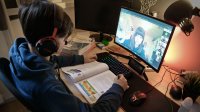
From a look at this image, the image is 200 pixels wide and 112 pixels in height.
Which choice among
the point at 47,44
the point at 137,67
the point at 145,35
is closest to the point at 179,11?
the point at 145,35

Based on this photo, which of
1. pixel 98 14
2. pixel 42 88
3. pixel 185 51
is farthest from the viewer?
pixel 98 14

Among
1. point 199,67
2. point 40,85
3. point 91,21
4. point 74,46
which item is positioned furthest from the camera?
point 91,21

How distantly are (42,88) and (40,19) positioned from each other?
293 millimetres

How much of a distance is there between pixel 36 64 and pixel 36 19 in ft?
0.66

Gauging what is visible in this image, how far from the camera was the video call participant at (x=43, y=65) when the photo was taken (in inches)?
28.7

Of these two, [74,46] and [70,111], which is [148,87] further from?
[74,46]

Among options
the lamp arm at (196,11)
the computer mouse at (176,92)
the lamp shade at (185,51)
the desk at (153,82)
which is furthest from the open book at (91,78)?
the lamp arm at (196,11)

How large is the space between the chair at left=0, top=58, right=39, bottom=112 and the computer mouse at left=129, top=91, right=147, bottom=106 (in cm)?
48

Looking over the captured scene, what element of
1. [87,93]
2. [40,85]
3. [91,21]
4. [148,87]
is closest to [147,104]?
[148,87]

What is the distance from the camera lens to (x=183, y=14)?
1.01 meters

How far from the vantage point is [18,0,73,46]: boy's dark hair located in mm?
750

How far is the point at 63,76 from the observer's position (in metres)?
1.13

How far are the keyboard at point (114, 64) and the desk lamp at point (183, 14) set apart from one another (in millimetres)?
424

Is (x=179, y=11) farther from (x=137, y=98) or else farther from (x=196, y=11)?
(x=137, y=98)
